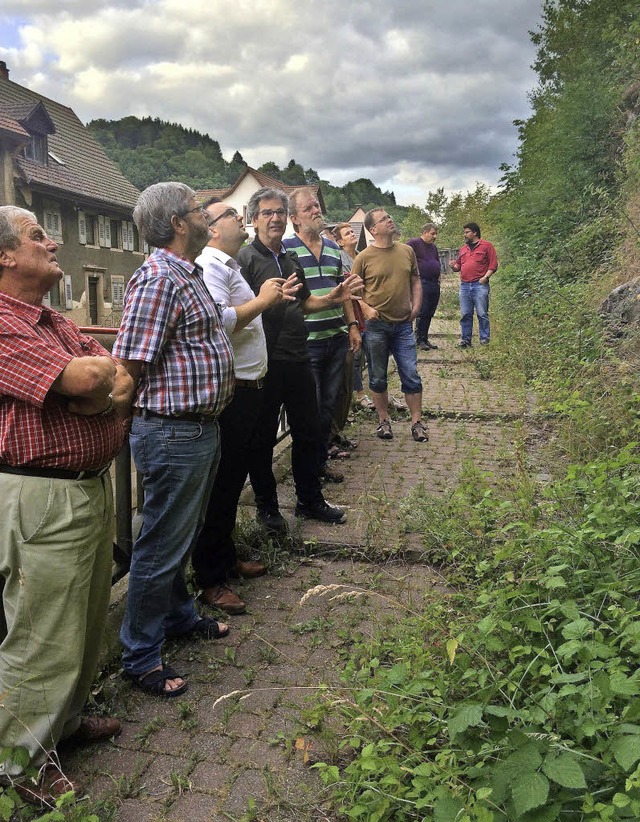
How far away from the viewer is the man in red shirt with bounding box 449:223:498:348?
12.1m

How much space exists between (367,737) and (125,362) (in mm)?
1727

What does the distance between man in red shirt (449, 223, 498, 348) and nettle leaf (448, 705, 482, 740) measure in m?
10.6

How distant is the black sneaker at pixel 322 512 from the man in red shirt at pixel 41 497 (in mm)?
2582

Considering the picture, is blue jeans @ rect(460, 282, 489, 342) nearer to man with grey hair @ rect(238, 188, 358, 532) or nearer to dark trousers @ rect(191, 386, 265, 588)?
man with grey hair @ rect(238, 188, 358, 532)

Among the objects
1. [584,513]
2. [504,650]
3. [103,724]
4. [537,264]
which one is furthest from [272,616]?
[537,264]

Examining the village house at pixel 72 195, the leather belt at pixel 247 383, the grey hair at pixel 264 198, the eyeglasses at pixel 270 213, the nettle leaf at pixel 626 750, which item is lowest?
the nettle leaf at pixel 626 750

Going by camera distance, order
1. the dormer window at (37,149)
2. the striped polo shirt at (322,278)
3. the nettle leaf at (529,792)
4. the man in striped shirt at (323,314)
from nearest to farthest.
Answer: the nettle leaf at (529,792)
the man in striped shirt at (323,314)
the striped polo shirt at (322,278)
the dormer window at (37,149)

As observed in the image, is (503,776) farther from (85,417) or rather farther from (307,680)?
(85,417)

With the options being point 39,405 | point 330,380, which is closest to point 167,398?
point 39,405

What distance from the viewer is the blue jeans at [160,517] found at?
295cm

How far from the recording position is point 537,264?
13.9 m

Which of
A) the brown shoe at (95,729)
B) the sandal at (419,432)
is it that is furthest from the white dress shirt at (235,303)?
the sandal at (419,432)

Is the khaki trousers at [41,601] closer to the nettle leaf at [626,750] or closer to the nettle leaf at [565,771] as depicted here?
the nettle leaf at [565,771]

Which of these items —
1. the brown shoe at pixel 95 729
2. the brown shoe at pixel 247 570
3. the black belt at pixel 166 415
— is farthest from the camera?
the brown shoe at pixel 247 570
